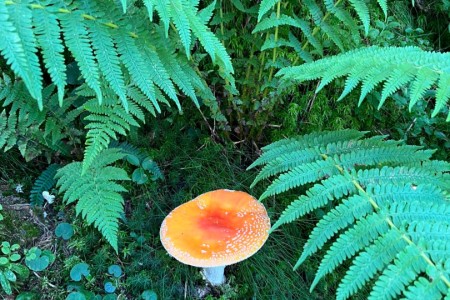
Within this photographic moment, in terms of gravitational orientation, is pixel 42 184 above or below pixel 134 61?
below

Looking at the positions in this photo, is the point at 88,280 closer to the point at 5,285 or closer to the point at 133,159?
the point at 5,285

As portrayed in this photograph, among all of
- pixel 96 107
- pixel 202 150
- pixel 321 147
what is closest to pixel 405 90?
pixel 321 147

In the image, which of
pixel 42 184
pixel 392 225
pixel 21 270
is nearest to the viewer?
pixel 392 225

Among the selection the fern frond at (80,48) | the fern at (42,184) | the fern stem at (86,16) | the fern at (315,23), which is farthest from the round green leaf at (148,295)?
the fern at (315,23)

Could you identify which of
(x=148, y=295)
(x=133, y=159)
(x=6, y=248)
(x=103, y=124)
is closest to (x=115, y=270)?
(x=148, y=295)

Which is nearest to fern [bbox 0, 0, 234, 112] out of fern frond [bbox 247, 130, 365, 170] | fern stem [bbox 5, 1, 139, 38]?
fern stem [bbox 5, 1, 139, 38]

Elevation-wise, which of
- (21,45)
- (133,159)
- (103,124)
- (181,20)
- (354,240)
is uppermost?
(181,20)

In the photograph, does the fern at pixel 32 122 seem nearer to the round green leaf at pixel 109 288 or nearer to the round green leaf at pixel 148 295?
the round green leaf at pixel 109 288
